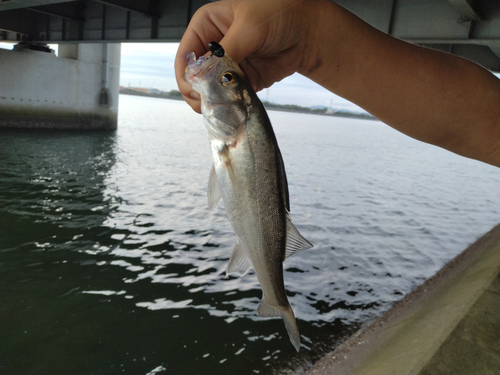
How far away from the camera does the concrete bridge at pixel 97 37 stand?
11992 mm

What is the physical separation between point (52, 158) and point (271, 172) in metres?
22.6

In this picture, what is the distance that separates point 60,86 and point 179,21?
20.3 metres

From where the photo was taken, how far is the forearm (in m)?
2.01

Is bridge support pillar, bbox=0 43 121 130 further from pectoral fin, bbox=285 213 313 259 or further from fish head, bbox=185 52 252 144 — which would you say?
pectoral fin, bbox=285 213 313 259

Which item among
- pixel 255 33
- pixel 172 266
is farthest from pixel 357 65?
pixel 172 266

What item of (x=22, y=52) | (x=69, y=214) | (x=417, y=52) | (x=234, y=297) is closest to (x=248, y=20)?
(x=417, y=52)

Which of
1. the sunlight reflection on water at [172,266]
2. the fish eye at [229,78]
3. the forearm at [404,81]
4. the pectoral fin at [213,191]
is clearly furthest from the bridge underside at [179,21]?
the pectoral fin at [213,191]

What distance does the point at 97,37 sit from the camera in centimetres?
2258

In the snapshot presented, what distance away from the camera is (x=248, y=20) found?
1.79 metres

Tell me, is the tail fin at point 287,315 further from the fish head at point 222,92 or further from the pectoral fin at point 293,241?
the fish head at point 222,92

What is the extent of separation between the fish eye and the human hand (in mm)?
98

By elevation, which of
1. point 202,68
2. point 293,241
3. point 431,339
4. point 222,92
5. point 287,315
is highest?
point 202,68

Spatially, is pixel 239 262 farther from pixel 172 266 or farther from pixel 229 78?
pixel 172 266

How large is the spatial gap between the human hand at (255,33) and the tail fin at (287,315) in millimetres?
1202
